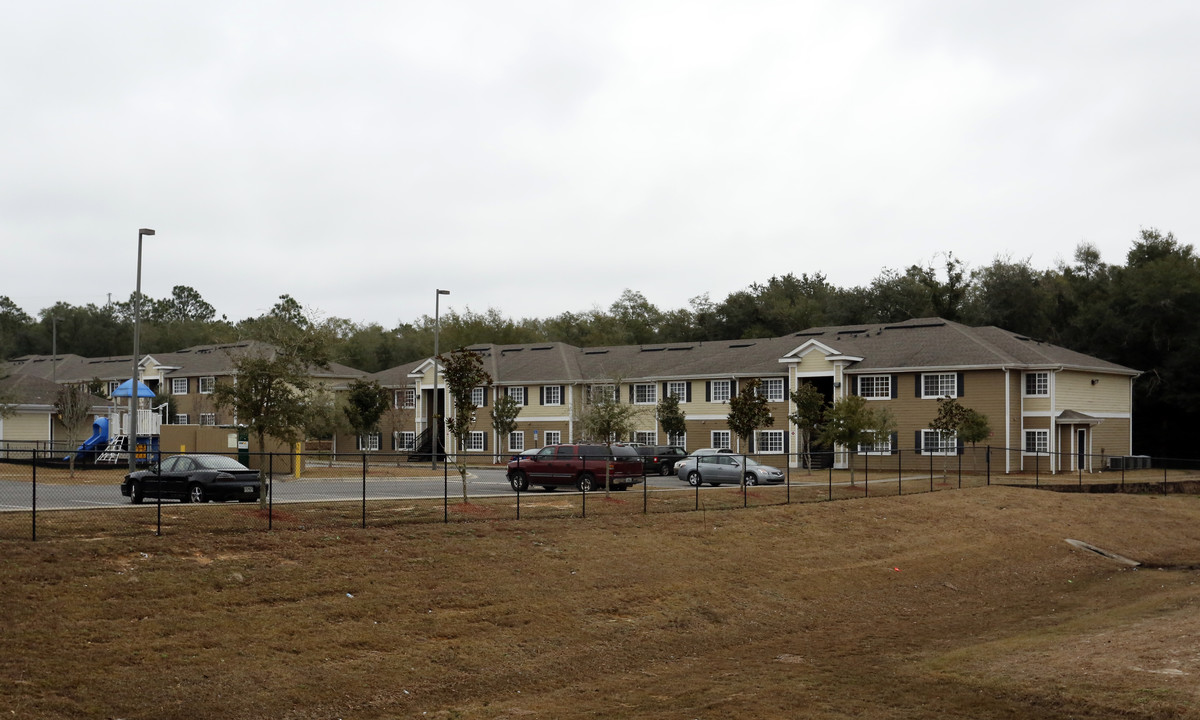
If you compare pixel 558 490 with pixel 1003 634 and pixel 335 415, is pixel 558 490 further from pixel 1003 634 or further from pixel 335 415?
pixel 335 415

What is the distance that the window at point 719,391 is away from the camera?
65.6 metres

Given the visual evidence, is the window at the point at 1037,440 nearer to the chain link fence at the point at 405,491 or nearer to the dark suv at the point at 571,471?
the chain link fence at the point at 405,491

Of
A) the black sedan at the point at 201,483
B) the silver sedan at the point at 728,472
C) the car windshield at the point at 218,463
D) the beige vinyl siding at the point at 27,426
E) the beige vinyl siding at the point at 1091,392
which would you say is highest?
the beige vinyl siding at the point at 1091,392

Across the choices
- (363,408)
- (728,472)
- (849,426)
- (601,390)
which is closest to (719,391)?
(601,390)

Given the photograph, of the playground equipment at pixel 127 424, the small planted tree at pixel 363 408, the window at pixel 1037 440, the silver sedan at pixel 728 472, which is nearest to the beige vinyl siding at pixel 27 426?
the playground equipment at pixel 127 424

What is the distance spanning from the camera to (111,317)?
125 meters

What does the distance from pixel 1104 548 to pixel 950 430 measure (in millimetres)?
12874

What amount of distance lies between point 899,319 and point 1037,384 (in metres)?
33.7

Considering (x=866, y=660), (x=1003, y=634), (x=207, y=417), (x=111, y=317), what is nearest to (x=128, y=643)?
(x=866, y=660)

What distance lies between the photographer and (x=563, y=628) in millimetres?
19812

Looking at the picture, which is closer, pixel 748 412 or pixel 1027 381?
pixel 748 412

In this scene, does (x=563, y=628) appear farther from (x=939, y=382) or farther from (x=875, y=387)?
(x=875, y=387)

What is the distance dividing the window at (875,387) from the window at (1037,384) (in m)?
7.09

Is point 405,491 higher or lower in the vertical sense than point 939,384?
lower
